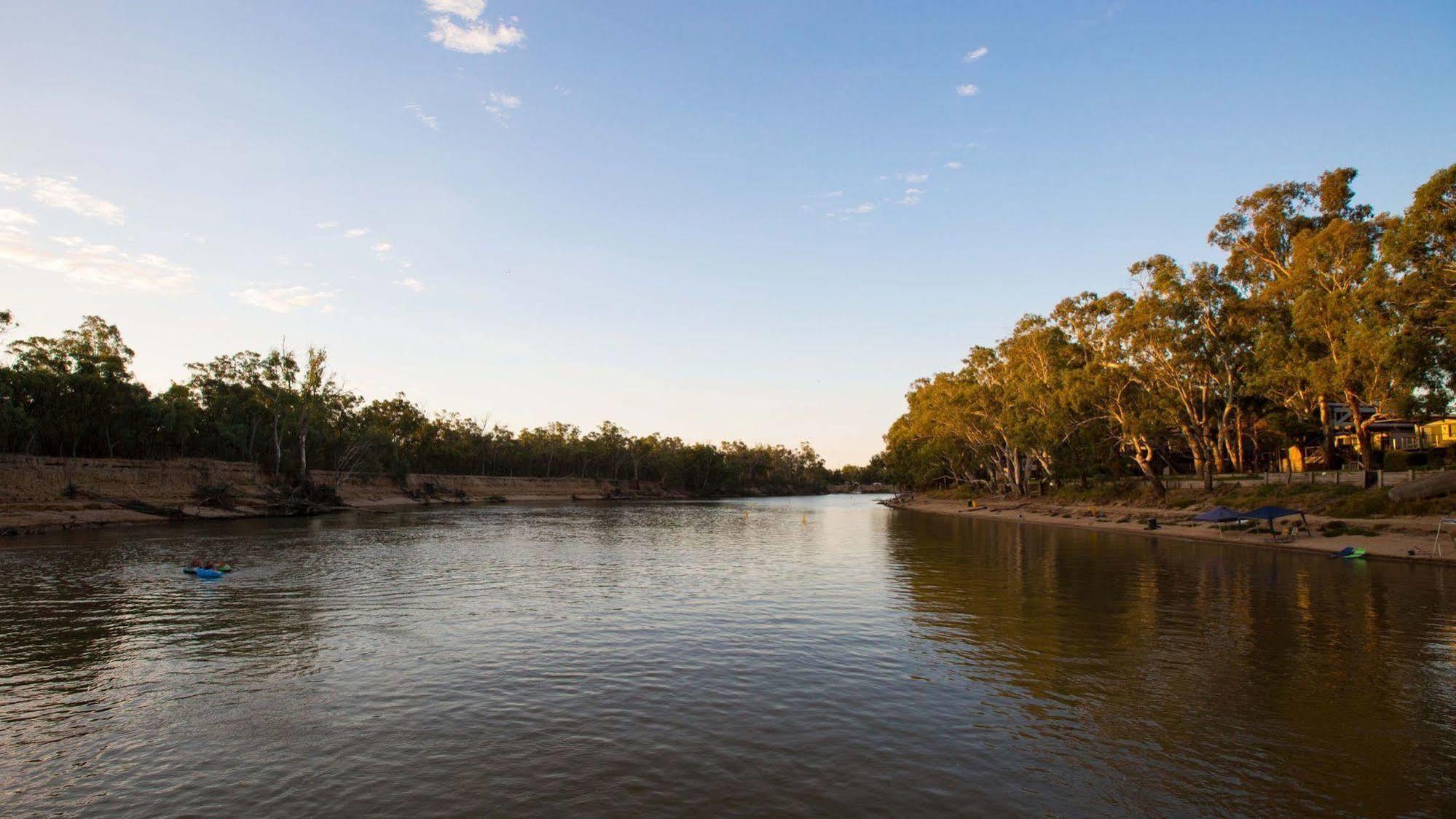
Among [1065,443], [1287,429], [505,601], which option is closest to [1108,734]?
[505,601]

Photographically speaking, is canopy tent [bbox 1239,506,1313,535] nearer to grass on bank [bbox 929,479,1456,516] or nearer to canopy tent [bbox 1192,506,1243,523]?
canopy tent [bbox 1192,506,1243,523]

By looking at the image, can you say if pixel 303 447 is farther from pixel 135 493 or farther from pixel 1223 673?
pixel 1223 673

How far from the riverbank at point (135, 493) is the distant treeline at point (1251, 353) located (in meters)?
83.9

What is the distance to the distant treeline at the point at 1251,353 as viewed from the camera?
37.2 m

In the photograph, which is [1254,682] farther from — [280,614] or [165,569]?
[165,569]

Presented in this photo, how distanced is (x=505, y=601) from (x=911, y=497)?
120m

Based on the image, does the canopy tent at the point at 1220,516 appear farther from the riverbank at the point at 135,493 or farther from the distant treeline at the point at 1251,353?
the riverbank at the point at 135,493

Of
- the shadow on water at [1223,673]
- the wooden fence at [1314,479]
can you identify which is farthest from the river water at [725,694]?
the wooden fence at [1314,479]

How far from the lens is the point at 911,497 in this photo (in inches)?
5359

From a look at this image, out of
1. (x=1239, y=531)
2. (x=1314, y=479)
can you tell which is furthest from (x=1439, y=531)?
(x=1314, y=479)

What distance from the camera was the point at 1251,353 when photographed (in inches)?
2175

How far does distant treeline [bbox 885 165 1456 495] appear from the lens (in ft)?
122

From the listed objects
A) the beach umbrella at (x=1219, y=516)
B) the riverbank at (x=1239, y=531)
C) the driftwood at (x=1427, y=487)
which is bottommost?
the riverbank at (x=1239, y=531)

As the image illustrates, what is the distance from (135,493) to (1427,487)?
334ft
